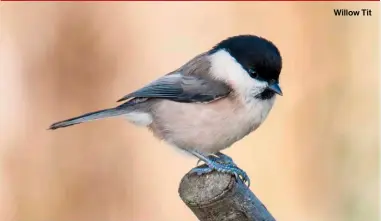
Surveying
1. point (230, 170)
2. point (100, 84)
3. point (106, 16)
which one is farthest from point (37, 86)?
point (230, 170)

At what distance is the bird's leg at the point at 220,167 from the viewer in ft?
4.12

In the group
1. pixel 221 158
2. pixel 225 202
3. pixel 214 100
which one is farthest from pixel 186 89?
pixel 225 202

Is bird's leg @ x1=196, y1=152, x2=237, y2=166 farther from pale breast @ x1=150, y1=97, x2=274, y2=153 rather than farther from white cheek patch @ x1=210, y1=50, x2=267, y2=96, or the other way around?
white cheek patch @ x1=210, y1=50, x2=267, y2=96

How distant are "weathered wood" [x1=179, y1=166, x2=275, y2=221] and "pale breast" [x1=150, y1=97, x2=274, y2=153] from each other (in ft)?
0.79

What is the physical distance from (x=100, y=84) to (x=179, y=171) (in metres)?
0.48

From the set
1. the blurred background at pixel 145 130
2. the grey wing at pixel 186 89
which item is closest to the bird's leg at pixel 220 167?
the grey wing at pixel 186 89

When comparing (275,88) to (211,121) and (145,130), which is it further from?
(145,130)

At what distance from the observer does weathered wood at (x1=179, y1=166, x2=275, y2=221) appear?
1142mm

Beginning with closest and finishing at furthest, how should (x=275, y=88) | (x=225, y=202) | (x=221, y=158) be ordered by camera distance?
1. (x=225, y=202)
2. (x=275, y=88)
3. (x=221, y=158)

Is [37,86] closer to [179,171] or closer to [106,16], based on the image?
[106,16]

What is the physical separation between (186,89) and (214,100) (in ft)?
0.28

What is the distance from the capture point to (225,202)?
45.0 inches

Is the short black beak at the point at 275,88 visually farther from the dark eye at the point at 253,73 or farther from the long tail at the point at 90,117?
the long tail at the point at 90,117

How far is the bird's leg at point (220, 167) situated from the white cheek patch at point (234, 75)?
0.57 feet
